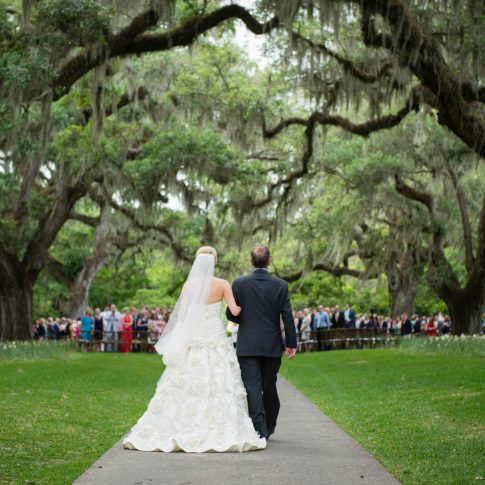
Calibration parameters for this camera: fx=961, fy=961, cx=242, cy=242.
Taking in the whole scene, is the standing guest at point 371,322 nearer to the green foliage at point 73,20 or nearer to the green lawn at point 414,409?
the green lawn at point 414,409

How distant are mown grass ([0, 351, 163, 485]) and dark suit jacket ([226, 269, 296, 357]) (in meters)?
1.53

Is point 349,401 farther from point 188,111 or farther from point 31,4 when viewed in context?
point 188,111

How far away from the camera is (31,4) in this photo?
627 inches

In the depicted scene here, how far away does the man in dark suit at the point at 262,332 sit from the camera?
852 cm

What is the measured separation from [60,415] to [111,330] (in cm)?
2366

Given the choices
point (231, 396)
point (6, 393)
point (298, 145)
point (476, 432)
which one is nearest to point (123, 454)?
point (231, 396)

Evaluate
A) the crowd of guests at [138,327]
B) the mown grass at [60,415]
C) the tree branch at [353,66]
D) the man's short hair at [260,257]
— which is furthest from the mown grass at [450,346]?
the man's short hair at [260,257]

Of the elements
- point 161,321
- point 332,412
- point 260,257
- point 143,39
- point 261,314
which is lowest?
point 332,412

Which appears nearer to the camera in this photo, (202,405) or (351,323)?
(202,405)

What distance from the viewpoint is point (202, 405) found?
8219mm

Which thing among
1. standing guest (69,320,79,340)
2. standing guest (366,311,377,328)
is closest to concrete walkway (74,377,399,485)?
standing guest (69,320,79,340)

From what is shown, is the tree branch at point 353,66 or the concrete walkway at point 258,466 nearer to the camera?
the concrete walkway at point 258,466

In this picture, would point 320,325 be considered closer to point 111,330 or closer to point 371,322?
point 371,322

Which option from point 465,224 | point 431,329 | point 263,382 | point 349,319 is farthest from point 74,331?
point 263,382
